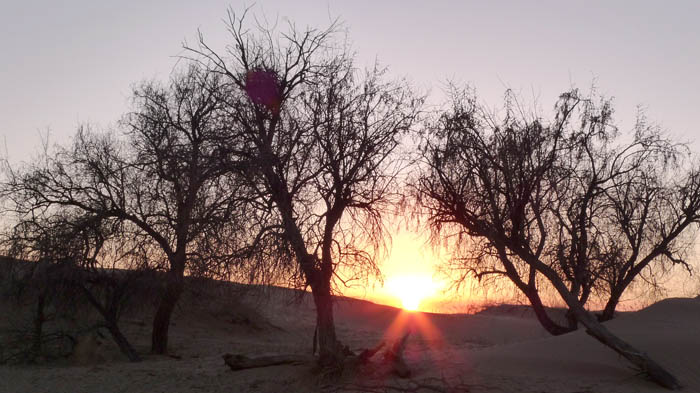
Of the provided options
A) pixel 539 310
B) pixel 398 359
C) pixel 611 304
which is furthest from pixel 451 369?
pixel 611 304

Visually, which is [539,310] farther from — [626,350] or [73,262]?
[73,262]

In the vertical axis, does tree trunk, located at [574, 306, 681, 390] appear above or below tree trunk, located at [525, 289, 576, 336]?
below

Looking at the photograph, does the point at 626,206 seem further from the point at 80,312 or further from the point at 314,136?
the point at 80,312

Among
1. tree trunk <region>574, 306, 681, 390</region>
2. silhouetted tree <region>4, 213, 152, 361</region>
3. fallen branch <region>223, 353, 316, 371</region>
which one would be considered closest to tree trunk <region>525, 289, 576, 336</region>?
tree trunk <region>574, 306, 681, 390</region>


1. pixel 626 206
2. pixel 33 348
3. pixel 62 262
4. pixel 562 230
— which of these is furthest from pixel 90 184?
pixel 626 206

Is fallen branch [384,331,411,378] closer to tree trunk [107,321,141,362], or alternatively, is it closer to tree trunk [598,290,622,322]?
tree trunk [598,290,622,322]

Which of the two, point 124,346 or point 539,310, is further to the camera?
point 124,346

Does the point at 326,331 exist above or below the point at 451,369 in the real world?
above

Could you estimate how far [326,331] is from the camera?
41.1ft

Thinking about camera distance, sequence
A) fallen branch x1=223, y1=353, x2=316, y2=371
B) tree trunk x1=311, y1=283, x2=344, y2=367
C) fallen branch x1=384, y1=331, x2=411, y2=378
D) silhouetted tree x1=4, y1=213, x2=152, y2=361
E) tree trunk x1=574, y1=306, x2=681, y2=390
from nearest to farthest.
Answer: tree trunk x1=574, y1=306, x2=681, y2=390 → fallen branch x1=384, y1=331, x2=411, y2=378 → tree trunk x1=311, y1=283, x2=344, y2=367 → fallen branch x1=223, y1=353, x2=316, y2=371 → silhouetted tree x1=4, y1=213, x2=152, y2=361

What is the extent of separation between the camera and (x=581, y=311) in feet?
41.8

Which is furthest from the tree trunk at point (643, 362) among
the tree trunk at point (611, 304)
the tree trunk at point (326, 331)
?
the tree trunk at point (611, 304)

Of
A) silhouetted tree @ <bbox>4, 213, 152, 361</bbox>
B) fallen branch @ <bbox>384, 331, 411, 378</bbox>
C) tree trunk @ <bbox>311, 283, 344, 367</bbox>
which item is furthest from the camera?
silhouetted tree @ <bbox>4, 213, 152, 361</bbox>

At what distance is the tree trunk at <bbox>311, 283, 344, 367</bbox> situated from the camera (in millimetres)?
12164
